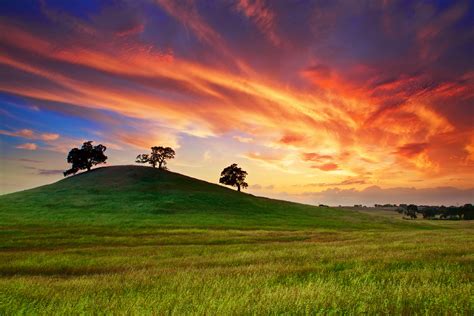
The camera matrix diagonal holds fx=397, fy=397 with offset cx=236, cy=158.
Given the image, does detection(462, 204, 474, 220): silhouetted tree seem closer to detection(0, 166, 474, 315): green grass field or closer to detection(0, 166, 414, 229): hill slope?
detection(0, 166, 414, 229): hill slope

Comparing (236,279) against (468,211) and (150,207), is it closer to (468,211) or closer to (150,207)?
(150,207)

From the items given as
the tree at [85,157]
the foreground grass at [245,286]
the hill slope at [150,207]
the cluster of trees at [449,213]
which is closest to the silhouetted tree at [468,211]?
the cluster of trees at [449,213]

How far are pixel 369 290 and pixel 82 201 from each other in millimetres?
78583

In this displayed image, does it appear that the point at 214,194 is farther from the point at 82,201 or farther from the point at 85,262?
the point at 85,262

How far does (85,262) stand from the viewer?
18281 mm

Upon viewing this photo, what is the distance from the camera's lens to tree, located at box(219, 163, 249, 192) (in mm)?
122188

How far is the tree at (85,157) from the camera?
384 feet

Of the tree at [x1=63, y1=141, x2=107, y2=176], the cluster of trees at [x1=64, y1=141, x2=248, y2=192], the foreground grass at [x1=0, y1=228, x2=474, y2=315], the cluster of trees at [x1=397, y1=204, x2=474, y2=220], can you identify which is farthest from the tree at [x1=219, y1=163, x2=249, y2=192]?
the foreground grass at [x1=0, y1=228, x2=474, y2=315]

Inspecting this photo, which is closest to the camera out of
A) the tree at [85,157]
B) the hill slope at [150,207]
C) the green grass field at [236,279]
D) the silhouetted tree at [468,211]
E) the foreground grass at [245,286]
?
the foreground grass at [245,286]

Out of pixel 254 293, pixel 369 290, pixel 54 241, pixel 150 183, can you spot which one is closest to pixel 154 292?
pixel 254 293

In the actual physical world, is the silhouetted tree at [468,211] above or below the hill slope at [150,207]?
above

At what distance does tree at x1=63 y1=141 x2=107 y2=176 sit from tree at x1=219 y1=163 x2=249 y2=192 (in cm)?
3664

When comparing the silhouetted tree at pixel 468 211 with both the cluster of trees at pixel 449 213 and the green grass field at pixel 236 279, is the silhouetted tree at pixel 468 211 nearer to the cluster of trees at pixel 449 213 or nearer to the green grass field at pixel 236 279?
the cluster of trees at pixel 449 213

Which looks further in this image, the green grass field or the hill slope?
the hill slope
